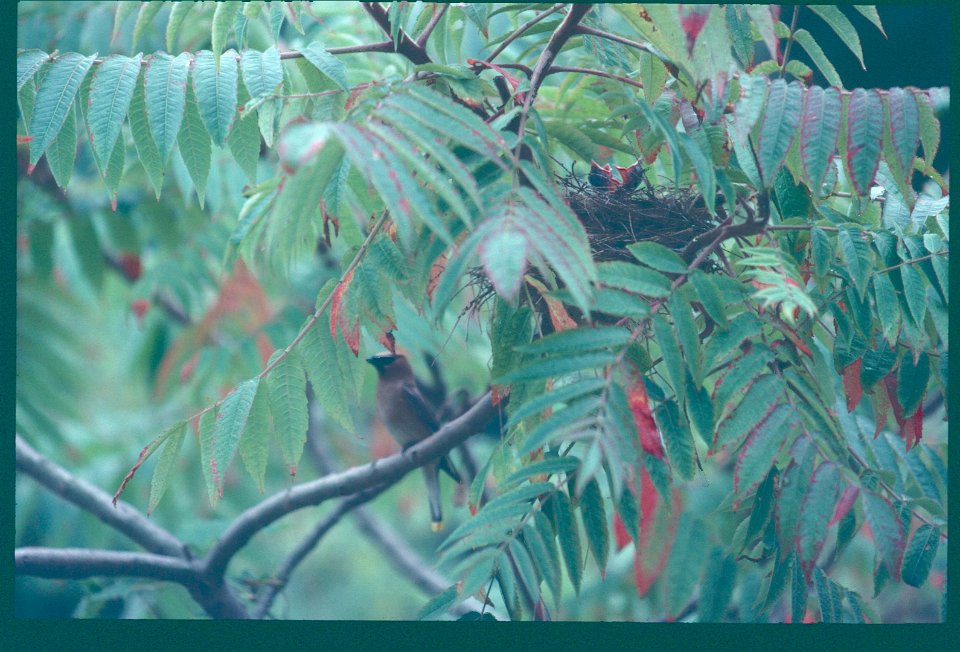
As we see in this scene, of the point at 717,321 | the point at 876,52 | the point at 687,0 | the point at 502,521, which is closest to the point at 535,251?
the point at 717,321

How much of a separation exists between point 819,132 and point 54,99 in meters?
1.66

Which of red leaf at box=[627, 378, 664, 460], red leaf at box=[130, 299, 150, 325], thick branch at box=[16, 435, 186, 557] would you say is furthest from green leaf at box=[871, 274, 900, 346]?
red leaf at box=[130, 299, 150, 325]

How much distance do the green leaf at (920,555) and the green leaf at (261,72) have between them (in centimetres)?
169

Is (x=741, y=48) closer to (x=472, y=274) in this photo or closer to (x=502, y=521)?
(x=472, y=274)

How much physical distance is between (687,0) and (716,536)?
1200 millimetres

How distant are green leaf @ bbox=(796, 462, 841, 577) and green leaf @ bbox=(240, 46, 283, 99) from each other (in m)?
1.35

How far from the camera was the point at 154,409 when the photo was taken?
16.0 ft

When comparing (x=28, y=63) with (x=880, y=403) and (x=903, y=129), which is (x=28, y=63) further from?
(x=880, y=403)

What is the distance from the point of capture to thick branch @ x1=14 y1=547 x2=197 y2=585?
2.54 m

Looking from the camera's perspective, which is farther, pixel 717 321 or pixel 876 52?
pixel 876 52

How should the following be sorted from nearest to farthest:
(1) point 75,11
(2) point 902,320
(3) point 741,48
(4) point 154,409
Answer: (2) point 902,320, (3) point 741,48, (1) point 75,11, (4) point 154,409

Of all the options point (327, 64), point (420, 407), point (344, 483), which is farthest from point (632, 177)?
point (420, 407)

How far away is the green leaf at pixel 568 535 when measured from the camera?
1.61 m

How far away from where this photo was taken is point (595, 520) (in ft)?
5.19
